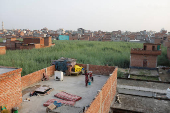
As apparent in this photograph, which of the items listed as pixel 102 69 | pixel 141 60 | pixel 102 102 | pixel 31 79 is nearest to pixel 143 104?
pixel 102 69

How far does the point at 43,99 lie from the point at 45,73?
3.41 metres

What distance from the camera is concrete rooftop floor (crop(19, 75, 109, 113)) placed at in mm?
6547

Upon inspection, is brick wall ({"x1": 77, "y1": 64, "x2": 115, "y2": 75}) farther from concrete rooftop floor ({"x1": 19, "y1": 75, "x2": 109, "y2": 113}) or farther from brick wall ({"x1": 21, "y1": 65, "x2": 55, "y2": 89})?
brick wall ({"x1": 21, "y1": 65, "x2": 55, "y2": 89})

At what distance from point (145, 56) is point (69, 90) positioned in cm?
1714

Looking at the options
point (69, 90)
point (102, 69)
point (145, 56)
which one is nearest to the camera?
point (69, 90)

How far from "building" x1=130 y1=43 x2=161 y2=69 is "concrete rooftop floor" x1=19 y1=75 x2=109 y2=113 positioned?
42.7 feet

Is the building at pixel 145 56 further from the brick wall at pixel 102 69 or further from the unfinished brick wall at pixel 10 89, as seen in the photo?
the unfinished brick wall at pixel 10 89

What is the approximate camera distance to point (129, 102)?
10.6 metres

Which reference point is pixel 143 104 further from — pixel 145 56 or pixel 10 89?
pixel 145 56

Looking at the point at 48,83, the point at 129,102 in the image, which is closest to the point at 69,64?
the point at 48,83

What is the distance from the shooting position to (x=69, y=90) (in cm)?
858

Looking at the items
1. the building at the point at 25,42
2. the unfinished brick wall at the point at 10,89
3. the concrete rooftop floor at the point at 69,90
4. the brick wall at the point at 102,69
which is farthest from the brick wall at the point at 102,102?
the building at the point at 25,42

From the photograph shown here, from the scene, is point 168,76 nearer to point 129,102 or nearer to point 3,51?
point 129,102

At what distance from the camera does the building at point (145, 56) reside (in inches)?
868
